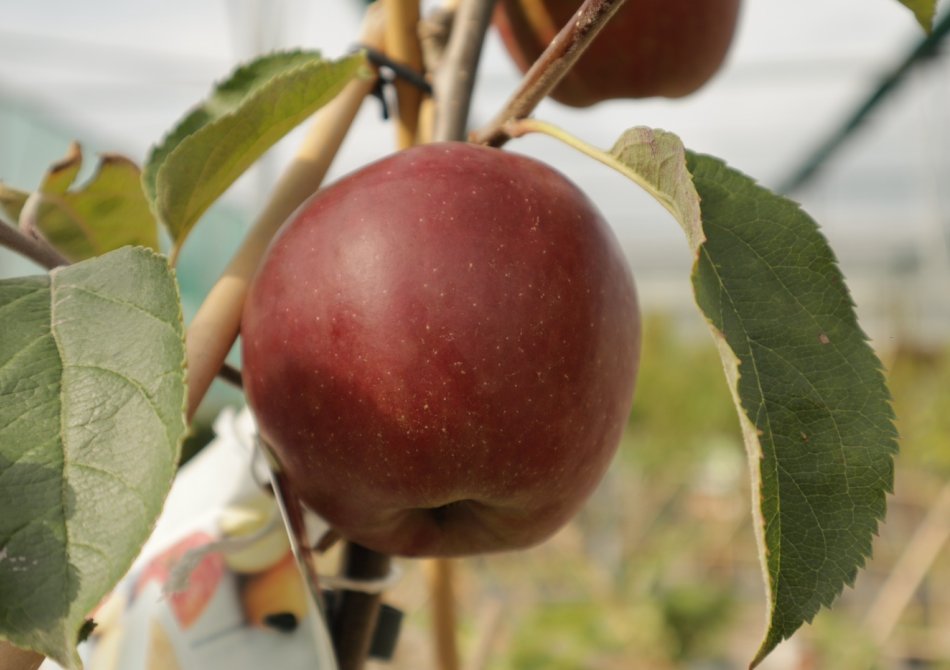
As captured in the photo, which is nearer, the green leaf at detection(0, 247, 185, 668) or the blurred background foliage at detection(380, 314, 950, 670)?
the green leaf at detection(0, 247, 185, 668)

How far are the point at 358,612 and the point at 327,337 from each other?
125 millimetres

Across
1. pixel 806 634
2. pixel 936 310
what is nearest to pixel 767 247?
pixel 806 634

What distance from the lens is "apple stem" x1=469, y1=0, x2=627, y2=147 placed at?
0.26 metres

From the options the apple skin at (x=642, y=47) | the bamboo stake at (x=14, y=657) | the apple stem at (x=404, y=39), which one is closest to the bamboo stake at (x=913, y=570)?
the apple skin at (x=642, y=47)

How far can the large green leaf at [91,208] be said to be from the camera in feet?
1.23

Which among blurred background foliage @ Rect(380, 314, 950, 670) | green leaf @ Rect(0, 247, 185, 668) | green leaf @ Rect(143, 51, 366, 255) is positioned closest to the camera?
green leaf @ Rect(0, 247, 185, 668)

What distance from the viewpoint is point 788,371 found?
0.81 ft

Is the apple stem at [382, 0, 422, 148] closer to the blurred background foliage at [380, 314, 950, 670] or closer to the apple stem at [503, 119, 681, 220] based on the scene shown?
the apple stem at [503, 119, 681, 220]

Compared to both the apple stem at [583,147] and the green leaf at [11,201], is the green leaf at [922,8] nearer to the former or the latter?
the apple stem at [583,147]

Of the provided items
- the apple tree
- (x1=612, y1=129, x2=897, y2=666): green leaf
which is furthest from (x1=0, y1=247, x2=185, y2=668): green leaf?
(x1=612, y1=129, x2=897, y2=666): green leaf

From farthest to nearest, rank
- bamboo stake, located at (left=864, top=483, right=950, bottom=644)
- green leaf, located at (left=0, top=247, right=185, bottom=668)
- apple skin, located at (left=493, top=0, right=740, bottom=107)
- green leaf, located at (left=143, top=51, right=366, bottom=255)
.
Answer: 1. bamboo stake, located at (left=864, top=483, right=950, bottom=644)
2. apple skin, located at (left=493, top=0, right=740, bottom=107)
3. green leaf, located at (left=143, top=51, right=366, bottom=255)
4. green leaf, located at (left=0, top=247, right=185, bottom=668)

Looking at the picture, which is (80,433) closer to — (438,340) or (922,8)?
(438,340)

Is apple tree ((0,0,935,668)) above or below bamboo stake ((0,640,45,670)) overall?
above

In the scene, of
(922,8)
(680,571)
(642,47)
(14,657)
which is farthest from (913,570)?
(14,657)
